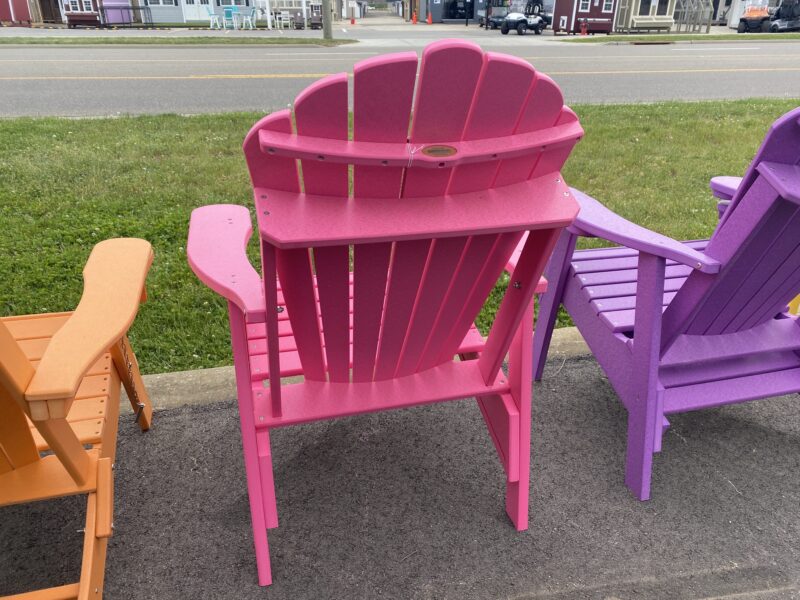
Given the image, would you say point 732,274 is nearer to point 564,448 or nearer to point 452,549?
point 564,448

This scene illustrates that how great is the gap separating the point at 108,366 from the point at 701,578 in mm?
1968

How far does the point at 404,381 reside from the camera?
185 centimetres

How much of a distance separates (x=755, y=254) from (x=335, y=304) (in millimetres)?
1191

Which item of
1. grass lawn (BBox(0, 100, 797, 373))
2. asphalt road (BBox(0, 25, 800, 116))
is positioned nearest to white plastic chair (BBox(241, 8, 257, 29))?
asphalt road (BBox(0, 25, 800, 116))

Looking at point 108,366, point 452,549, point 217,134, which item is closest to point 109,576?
point 108,366

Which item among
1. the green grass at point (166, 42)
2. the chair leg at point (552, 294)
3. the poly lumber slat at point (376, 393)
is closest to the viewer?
the poly lumber slat at point (376, 393)

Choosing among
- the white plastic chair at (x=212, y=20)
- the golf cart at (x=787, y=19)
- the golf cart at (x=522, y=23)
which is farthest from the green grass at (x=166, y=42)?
the golf cart at (x=787, y=19)

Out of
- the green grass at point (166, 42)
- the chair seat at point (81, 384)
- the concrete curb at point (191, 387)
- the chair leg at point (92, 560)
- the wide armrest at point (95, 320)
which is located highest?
the wide armrest at point (95, 320)

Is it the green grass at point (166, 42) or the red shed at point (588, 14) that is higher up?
the red shed at point (588, 14)

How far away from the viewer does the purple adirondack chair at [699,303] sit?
5.07ft

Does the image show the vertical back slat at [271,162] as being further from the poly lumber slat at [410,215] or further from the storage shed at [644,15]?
the storage shed at [644,15]

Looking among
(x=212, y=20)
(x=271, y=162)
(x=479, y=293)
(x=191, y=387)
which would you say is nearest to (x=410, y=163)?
(x=271, y=162)

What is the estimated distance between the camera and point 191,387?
8.00ft

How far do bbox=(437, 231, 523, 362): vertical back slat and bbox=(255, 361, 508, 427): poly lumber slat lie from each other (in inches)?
3.2
